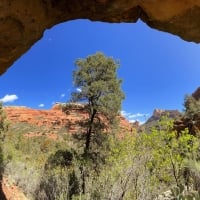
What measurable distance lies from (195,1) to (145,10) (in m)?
0.82

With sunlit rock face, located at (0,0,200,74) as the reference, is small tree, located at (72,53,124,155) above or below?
above

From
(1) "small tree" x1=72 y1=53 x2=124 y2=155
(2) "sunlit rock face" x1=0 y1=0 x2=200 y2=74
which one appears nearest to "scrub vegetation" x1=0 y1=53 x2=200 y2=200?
(1) "small tree" x1=72 y1=53 x2=124 y2=155

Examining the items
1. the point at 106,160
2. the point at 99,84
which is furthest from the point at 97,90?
the point at 106,160

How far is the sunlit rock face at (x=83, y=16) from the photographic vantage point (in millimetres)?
5102

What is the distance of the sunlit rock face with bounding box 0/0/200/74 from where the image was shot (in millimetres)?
5102

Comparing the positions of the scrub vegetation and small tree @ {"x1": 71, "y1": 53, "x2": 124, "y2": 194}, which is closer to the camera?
the scrub vegetation

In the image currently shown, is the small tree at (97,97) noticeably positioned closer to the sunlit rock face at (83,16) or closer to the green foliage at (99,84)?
the green foliage at (99,84)

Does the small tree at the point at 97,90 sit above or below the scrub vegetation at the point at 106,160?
above

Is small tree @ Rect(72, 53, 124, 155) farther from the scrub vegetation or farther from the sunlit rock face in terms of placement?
the sunlit rock face

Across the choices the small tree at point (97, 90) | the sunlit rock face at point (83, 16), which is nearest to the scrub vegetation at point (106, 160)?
the small tree at point (97, 90)

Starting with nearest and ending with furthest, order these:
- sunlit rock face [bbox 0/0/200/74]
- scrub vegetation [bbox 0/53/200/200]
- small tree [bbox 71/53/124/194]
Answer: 1. sunlit rock face [bbox 0/0/200/74]
2. scrub vegetation [bbox 0/53/200/200]
3. small tree [bbox 71/53/124/194]

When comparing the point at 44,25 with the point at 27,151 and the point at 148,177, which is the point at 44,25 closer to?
the point at 148,177

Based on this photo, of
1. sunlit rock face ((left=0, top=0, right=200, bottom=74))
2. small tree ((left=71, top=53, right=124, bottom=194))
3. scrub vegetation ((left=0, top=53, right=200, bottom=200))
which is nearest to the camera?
sunlit rock face ((left=0, top=0, right=200, bottom=74))

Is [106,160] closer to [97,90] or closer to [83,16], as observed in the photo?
[97,90]
